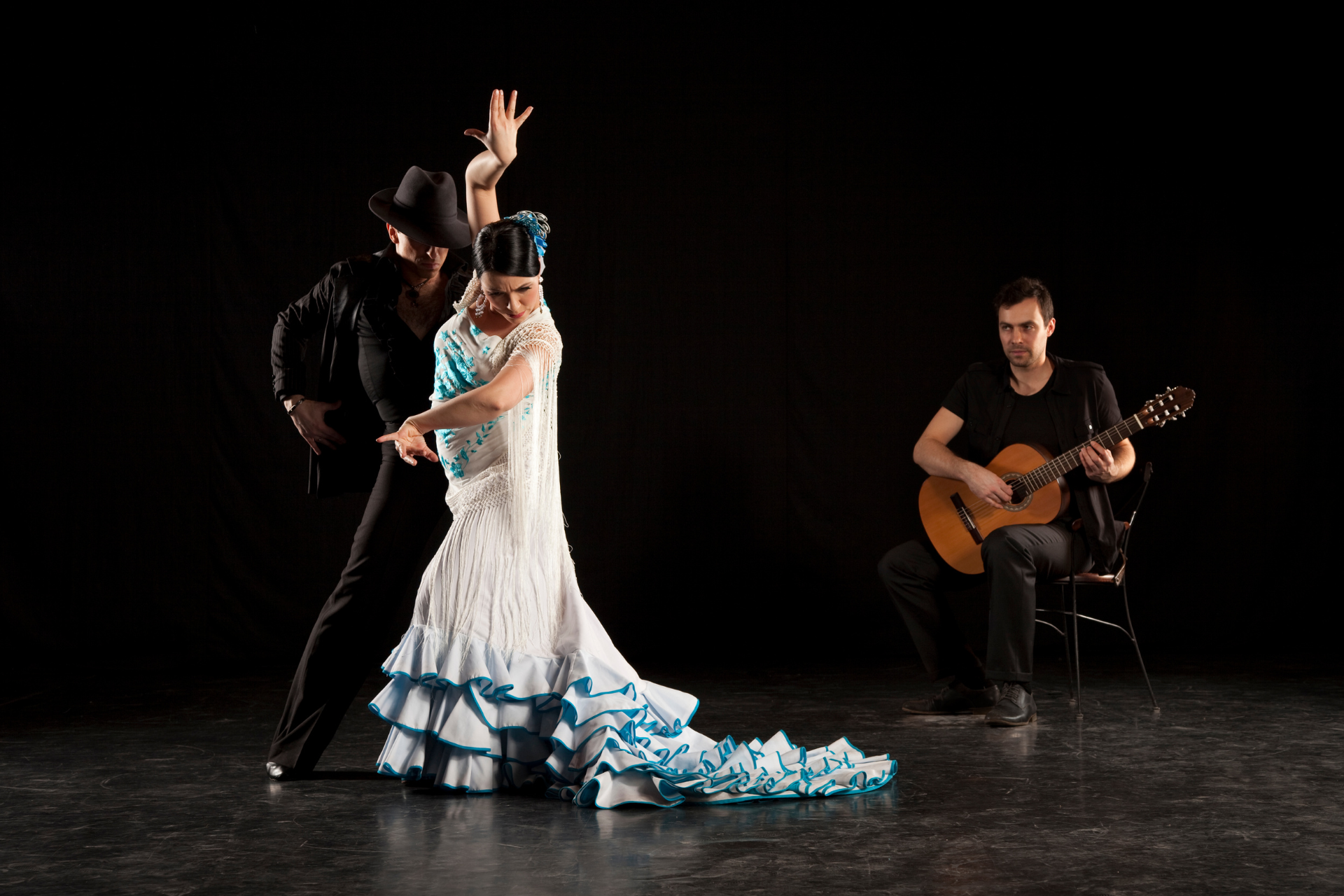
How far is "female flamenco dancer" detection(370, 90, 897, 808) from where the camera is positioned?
2.77 m

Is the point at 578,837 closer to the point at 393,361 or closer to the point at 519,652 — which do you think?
the point at 519,652

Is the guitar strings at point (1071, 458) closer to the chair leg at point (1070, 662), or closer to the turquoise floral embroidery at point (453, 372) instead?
the chair leg at point (1070, 662)

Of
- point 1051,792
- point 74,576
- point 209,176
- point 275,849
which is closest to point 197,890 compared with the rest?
point 275,849

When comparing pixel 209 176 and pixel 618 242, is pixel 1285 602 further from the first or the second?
pixel 209 176

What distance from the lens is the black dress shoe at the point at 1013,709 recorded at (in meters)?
3.67

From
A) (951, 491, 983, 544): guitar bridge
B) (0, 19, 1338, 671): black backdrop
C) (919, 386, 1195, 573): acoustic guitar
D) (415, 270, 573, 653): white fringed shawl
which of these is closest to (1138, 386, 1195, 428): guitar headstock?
(919, 386, 1195, 573): acoustic guitar

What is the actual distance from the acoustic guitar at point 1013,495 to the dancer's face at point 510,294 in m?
1.71

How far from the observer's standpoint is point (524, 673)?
2834 mm

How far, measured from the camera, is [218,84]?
197 inches

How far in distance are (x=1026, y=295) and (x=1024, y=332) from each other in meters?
0.11

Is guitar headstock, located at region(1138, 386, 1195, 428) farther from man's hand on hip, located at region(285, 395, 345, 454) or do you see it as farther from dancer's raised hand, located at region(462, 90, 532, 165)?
man's hand on hip, located at region(285, 395, 345, 454)

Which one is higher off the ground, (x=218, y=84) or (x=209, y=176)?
(x=218, y=84)

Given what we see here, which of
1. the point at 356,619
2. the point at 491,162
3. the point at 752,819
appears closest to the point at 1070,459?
the point at 752,819

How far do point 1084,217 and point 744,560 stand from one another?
6.34 feet
